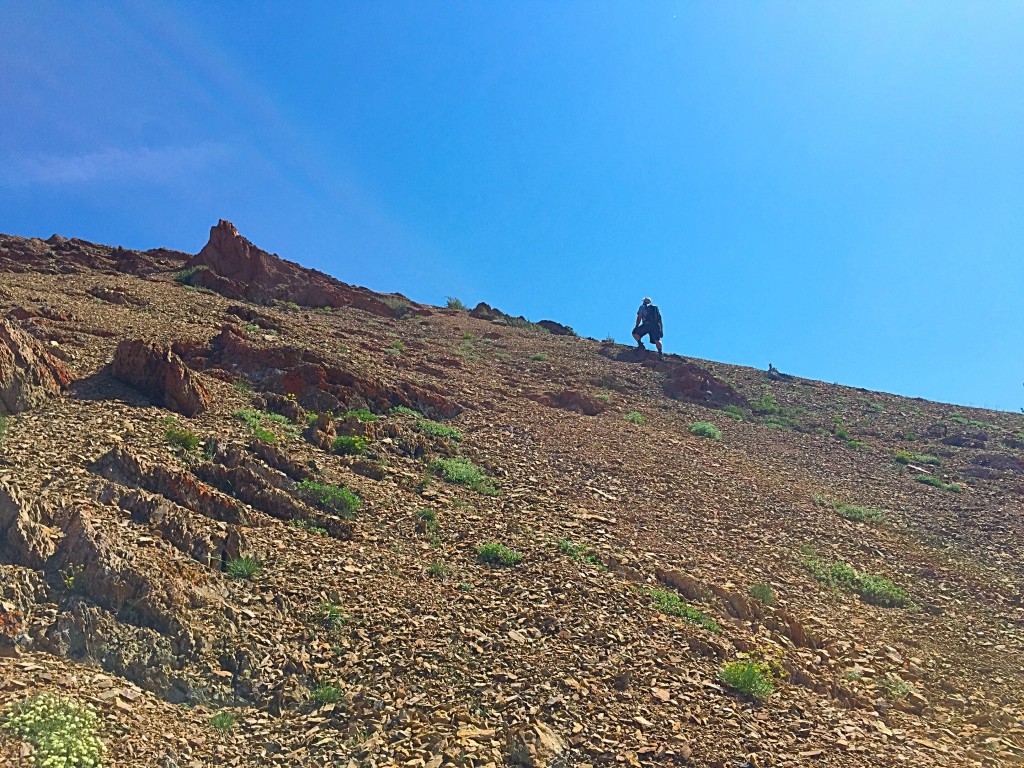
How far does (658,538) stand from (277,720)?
20.6ft

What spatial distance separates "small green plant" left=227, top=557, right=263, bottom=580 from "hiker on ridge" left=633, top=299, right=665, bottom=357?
65.0ft

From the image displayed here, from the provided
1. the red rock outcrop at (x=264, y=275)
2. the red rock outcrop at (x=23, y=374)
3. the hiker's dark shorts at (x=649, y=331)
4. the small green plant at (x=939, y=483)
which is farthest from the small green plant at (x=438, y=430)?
the hiker's dark shorts at (x=649, y=331)

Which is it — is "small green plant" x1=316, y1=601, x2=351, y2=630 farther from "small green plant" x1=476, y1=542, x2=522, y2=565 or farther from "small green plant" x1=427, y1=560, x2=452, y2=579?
"small green plant" x1=476, y1=542, x2=522, y2=565

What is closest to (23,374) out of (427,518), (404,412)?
(427,518)

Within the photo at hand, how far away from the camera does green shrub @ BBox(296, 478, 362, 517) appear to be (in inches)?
356

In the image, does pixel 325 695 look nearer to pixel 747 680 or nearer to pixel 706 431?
pixel 747 680

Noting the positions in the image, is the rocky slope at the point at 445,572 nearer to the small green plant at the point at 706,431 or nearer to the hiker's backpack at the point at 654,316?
the small green plant at the point at 706,431

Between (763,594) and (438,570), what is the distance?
14.1ft

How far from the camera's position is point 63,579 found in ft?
19.8

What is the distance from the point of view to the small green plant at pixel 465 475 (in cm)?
1097

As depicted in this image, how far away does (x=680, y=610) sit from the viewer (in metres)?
8.30

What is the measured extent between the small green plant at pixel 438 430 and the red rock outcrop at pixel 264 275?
470 inches

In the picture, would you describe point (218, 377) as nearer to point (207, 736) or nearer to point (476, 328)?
point (207, 736)

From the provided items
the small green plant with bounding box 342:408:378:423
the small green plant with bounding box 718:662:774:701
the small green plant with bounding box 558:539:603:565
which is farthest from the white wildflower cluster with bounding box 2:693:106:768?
the small green plant with bounding box 342:408:378:423
